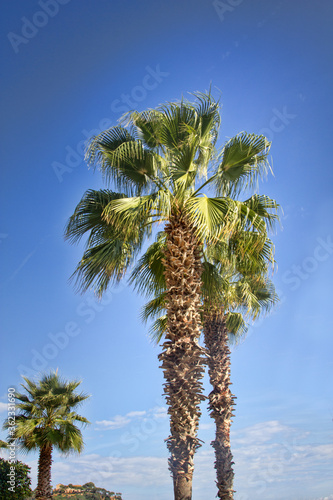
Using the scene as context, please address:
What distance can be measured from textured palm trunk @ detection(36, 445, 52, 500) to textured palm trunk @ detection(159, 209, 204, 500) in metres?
8.93

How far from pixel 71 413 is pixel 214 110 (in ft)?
37.2

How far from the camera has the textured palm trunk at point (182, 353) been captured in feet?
19.7

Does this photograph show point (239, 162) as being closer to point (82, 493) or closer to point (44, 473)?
point (44, 473)

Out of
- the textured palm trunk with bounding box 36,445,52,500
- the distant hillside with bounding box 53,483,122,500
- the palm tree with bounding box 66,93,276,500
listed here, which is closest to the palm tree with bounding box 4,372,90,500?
the textured palm trunk with bounding box 36,445,52,500

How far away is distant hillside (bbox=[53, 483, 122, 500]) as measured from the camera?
16.6m

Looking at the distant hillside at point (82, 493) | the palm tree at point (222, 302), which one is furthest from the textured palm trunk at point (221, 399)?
the distant hillside at point (82, 493)

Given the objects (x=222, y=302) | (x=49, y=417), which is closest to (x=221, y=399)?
(x=222, y=302)

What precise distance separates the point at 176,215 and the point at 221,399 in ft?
23.3

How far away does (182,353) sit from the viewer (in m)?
6.41

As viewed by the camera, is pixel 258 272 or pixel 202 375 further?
pixel 258 272

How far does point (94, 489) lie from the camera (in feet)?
57.8

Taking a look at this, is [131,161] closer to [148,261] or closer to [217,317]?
[148,261]

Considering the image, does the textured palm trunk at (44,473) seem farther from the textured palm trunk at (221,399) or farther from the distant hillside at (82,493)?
the textured palm trunk at (221,399)

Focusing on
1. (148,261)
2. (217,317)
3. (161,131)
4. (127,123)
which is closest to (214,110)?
(161,131)
